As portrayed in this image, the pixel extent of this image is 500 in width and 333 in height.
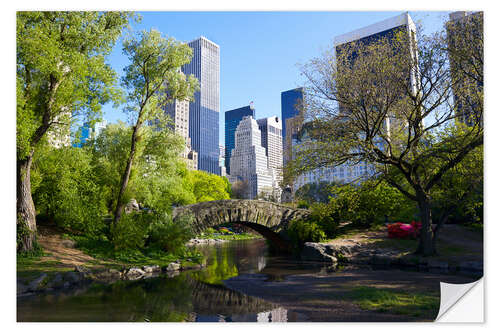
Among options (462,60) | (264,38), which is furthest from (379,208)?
(264,38)

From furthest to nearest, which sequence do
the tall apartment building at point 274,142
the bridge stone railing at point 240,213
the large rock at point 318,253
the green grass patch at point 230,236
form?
1. the green grass patch at point 230,236
2. the bridge stone railing at point 240,213
3. the large rock at point 318,253
4. the tall apartment building at point 274,142

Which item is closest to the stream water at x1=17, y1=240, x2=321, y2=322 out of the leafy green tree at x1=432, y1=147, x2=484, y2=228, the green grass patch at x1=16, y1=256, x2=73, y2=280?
the green grass patch at x1=16, y1=256, x2=73, y2=280

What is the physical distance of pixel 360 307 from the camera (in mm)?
5715

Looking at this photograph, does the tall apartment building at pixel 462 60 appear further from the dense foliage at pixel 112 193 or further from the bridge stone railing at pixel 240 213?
the dense foliage at pixel 112 193

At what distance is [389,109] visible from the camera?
10.2 metres

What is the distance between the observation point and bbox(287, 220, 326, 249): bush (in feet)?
50.0

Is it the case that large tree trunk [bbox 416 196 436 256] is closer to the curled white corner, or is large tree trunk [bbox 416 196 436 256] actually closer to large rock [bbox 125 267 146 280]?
the curled white corner

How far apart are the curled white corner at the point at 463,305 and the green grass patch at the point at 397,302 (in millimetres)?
121

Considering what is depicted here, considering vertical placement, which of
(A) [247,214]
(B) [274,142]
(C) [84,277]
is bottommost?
(C) [84,277]

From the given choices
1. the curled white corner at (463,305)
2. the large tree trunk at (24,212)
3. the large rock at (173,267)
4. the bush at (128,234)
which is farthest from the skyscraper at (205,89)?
the curled white corner at (463,305)

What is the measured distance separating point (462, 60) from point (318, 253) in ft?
27.3

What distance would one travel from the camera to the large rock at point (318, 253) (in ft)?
44.5

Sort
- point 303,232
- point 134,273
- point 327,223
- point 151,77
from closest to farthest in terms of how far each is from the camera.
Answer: point 134,273 → point 151,77 → point 303,232 → point 327,223

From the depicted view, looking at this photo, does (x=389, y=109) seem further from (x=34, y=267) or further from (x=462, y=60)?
(x=34, y=267)
